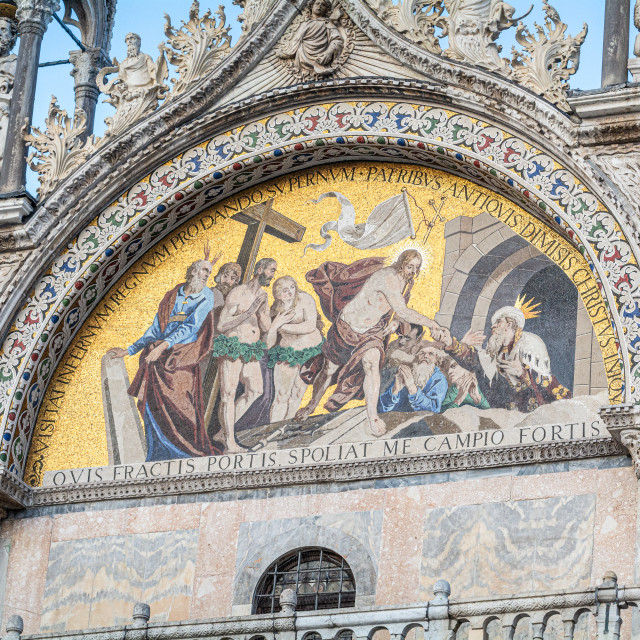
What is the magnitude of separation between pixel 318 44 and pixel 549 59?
210 centimetres

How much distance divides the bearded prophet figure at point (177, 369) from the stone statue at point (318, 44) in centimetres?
189

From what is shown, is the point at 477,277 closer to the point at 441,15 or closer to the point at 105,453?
the point at 441,15

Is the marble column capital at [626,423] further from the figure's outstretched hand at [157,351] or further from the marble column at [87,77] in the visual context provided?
the marble column at [87,77]

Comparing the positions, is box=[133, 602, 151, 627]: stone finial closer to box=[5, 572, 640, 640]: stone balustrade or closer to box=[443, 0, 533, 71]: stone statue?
box=[5, 572, 640, 640]: stone balustrade

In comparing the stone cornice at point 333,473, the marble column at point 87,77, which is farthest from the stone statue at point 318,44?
the stone cornice at point 333,473

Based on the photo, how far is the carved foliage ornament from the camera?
50.4ft

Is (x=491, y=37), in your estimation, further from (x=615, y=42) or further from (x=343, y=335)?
(x=343, y=335)

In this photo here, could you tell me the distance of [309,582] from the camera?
14906 mm

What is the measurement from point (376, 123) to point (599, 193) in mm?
2149

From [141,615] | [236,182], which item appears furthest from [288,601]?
[236,182]

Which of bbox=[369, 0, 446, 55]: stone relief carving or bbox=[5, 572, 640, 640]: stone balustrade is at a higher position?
bbox=[369, 0, 446, 55]: stone relief carving

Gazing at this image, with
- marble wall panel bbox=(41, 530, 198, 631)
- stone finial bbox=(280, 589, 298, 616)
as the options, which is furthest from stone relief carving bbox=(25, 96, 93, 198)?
stone finial bbox=(280, 589, 298, 616)

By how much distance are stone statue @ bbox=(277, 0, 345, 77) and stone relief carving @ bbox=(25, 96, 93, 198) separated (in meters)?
1.92

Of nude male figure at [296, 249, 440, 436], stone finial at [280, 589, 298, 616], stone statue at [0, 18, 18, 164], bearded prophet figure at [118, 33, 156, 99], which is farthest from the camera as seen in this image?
stone statue at [0, 18, 18, 164]
